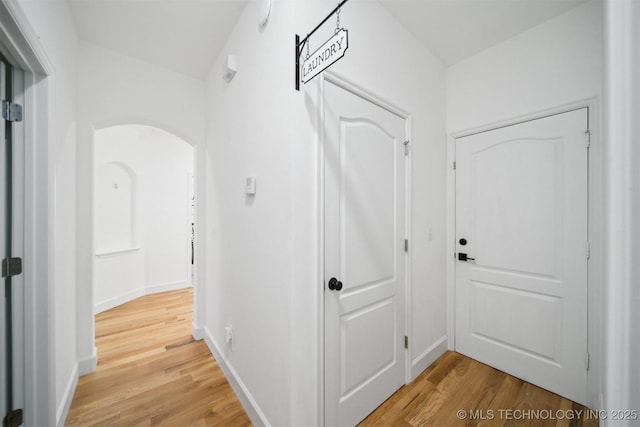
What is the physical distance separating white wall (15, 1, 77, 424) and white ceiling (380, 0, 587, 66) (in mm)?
2096

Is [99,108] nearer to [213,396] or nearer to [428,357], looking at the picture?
[213,396]

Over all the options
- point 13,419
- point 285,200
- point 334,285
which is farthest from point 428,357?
point 13,419

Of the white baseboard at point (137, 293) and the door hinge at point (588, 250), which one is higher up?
the door hinge at point (588, 250)

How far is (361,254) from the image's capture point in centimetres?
159

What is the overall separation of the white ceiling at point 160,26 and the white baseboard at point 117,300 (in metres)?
3.25

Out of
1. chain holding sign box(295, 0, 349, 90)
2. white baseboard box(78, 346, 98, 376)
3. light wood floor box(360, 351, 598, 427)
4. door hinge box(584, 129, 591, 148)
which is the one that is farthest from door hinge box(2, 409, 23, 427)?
door hinge box(584, 129, 591, 148)

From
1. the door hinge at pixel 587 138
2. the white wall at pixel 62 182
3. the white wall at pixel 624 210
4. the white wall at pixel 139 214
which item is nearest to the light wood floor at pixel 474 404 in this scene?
the white wall at pixel 624 210

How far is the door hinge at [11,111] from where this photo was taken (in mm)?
1212

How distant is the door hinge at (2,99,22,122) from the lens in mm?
1212

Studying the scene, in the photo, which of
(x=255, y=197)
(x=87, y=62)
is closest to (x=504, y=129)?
(x=255, y=197)

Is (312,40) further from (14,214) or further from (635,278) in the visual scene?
(14,214)

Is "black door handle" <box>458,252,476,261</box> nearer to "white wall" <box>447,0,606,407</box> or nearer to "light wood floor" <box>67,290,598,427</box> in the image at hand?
"white wall" <box>447,0,606,407</box>

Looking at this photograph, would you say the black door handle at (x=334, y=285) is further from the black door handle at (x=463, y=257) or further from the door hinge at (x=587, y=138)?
the door hinge at (x=587, y=138)

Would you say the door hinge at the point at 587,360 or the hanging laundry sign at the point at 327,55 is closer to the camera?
the hanging laundry sign at the point at 327,55
